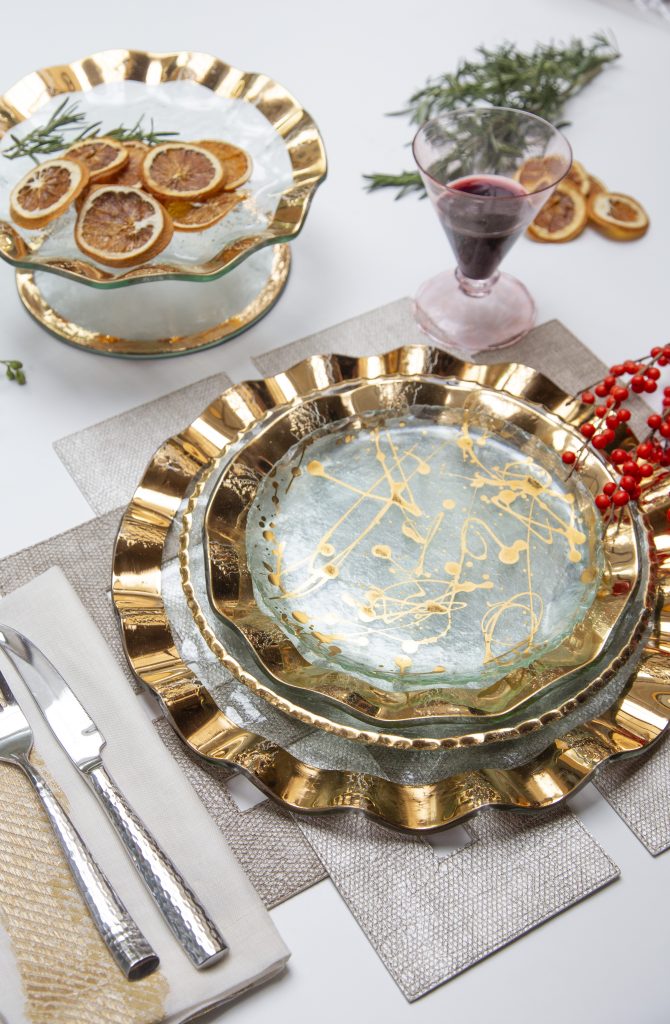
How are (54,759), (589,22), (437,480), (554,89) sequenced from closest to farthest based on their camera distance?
1. (54,759)
2. (437,480)
3. (554,89)
4. (589,22)

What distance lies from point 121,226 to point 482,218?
1.22 feet

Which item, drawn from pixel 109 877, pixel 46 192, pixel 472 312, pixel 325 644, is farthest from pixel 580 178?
pixel 109 877

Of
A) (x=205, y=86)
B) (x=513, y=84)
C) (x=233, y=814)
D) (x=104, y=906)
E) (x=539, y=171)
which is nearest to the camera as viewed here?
(x=104, y=906)

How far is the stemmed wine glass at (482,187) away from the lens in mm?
1051

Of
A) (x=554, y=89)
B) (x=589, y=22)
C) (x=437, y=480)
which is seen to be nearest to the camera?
(x=437, y=480)

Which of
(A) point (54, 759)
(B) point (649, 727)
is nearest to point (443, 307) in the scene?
(B) point (649, 727)

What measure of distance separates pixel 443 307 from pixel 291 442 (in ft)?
1.05

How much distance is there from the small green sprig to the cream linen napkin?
31cm

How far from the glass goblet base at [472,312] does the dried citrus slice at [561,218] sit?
103 mm

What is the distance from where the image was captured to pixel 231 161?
3.55 ft

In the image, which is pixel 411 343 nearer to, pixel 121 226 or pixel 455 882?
pixel 121 226

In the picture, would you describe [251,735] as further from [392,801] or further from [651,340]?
[651,340]

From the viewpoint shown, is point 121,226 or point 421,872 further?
point 121,226

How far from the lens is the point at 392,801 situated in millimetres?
743
